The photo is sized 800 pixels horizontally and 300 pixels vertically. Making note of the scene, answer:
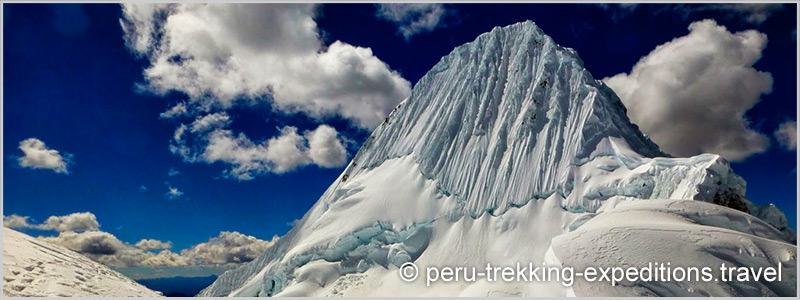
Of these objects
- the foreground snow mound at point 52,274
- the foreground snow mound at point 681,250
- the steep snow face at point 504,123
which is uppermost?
the steep snow face at point 504,123

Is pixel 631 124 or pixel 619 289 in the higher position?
pixel 631 124

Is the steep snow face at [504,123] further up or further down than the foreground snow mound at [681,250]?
further up

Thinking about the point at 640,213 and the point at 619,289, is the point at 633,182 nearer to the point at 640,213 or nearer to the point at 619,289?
the point at 640,213

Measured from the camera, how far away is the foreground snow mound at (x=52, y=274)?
106 ft

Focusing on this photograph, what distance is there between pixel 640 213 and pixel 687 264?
18.6ft

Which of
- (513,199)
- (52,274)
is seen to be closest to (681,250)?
(513,199)

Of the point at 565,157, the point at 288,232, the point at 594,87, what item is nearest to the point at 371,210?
the point at 288,232

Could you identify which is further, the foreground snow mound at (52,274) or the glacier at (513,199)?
the foreground snow mound at (52,274)

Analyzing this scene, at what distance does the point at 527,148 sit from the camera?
149ft

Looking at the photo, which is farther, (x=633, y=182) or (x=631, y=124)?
Result: (x=631, y=124)

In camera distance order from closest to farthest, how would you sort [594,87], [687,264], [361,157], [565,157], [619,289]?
[619,289], [687,264], [565,157], [594,87], [361,157]

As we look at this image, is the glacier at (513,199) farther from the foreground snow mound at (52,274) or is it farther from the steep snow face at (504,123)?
the foreground snow mound at (52,274)

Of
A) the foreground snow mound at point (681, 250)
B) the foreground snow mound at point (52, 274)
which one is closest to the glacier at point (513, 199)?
the foreground snow mound at point (681, 250)

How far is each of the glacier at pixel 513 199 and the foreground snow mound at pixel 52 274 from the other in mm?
10460
